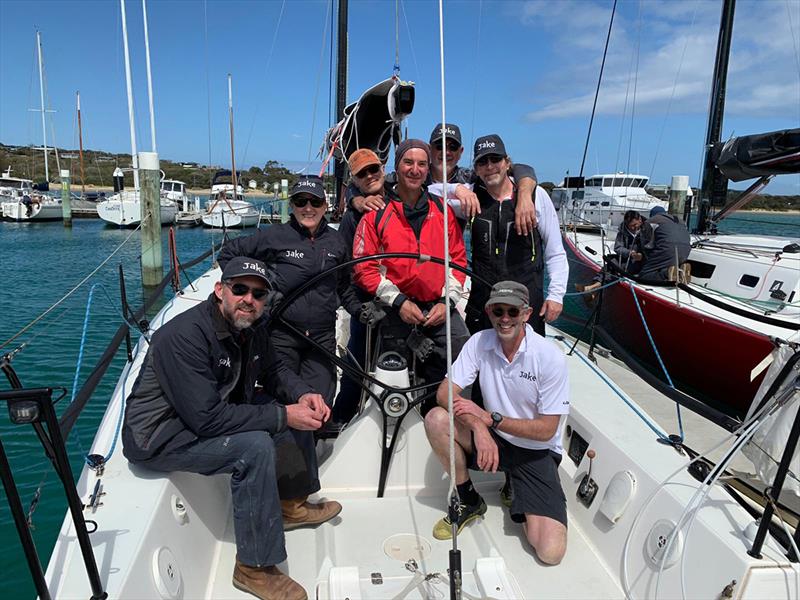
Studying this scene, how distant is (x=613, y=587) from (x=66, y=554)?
2026 mm

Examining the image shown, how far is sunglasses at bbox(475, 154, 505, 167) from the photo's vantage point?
9.57 ft

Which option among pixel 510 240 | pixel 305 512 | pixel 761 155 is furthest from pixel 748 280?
pixel 305 512

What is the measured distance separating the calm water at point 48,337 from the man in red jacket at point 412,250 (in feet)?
4.53

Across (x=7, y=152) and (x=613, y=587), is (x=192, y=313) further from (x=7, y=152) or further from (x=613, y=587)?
(x=7, y=152)

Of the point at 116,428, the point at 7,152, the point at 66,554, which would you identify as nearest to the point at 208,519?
the point at 116,428

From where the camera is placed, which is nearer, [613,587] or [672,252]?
[613,587]

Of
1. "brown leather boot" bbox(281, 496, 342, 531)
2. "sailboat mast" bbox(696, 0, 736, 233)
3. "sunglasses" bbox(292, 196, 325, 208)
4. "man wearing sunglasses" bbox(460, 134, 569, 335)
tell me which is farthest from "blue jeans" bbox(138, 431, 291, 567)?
"sailboat mast" bbox(696, 0, 736, 233)

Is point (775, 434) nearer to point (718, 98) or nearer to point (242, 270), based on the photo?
point (242, 270)

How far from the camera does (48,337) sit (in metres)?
7.73

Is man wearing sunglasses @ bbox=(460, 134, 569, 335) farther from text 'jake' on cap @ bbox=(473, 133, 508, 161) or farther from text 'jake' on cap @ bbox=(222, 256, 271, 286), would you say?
text 'jake' on cap @ bbox=(222, 256, 271, 286)

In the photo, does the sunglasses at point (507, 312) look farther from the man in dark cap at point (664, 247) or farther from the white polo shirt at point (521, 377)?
the man in dark cap at point (664, 247)

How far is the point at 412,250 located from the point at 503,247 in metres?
0.54

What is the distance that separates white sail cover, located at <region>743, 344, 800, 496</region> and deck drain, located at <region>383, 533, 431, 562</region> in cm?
143

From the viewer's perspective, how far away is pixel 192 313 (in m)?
1.97
